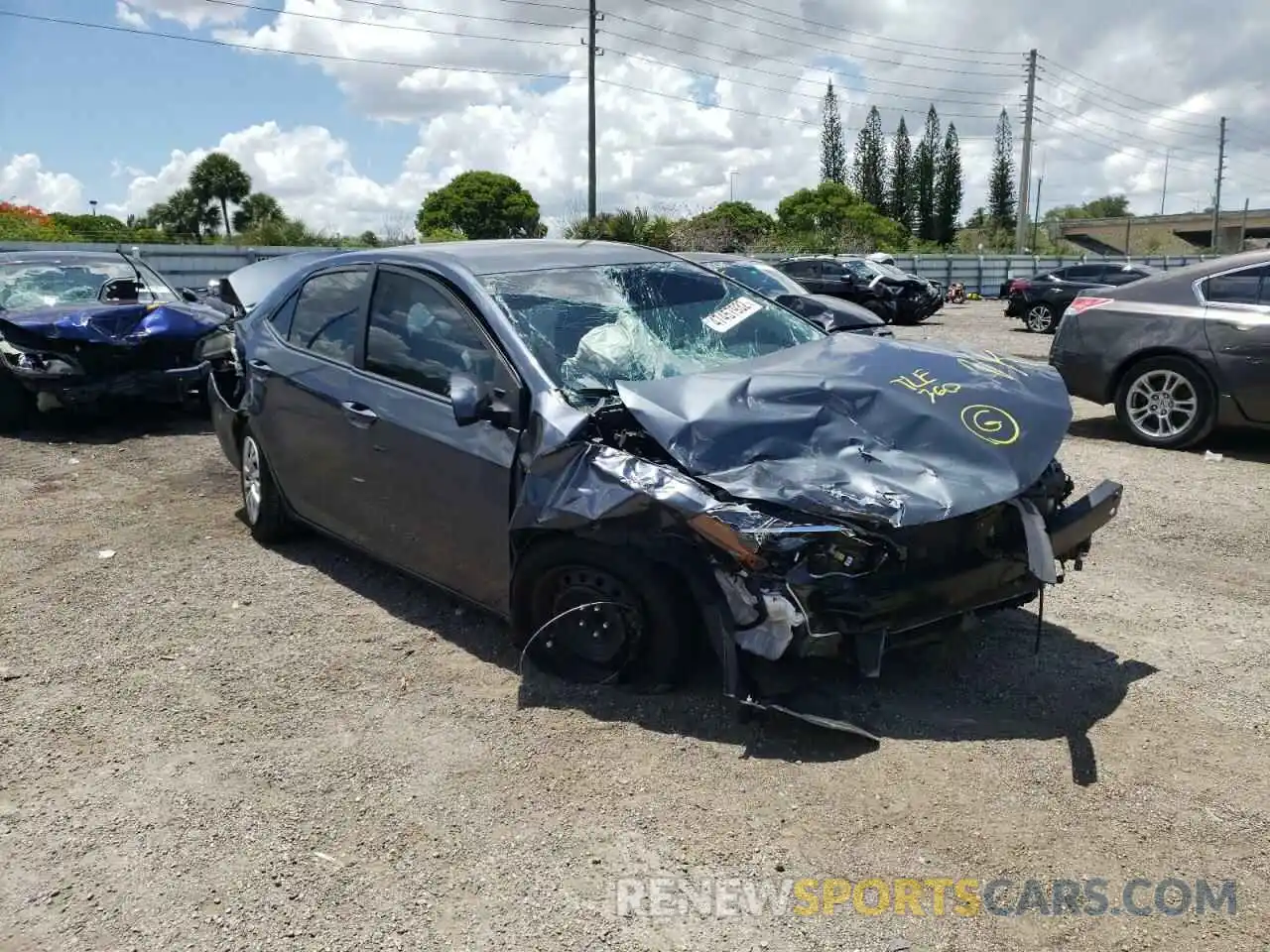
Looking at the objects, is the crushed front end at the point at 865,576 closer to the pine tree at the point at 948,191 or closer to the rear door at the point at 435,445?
the rear door at the point at 435,445

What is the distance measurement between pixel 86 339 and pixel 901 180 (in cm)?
7702

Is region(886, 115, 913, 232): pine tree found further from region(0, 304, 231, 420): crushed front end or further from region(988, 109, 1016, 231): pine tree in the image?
region(0, 304, 231, 420): crushed front end

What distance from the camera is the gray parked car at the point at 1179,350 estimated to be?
24.7 feet

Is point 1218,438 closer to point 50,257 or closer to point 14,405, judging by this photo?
point 14,405

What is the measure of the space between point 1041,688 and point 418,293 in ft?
9.74

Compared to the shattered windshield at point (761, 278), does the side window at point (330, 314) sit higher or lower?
lower

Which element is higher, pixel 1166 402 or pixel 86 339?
pixel 86 339

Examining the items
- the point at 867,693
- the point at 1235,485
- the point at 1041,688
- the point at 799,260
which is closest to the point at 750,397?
the point at 867,693

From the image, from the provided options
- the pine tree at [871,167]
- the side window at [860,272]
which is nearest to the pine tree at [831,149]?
the pine tree at [871,167]

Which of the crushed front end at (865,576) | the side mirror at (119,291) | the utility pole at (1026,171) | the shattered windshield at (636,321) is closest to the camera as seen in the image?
the crushed front end at (865,576)

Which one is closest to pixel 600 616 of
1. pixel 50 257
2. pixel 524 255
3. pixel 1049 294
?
pixel 524 255

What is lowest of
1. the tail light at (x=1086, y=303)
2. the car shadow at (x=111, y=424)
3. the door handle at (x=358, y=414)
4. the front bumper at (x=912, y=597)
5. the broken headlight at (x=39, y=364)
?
the car shadow at (x=111, y=424)

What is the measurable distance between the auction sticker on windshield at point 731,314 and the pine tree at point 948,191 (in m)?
78.8

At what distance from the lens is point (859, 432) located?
3580 mm
